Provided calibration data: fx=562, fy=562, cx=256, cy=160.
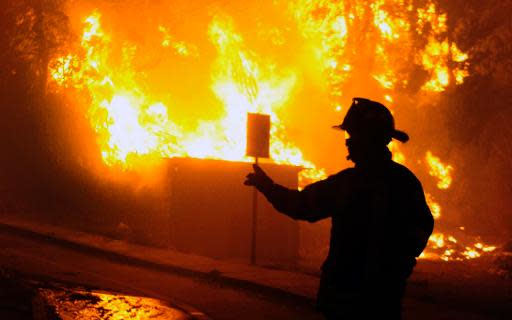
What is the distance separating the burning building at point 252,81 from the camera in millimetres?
17953

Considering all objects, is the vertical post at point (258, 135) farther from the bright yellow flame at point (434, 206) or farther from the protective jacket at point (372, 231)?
the bright yellow flame at point (434, 206)

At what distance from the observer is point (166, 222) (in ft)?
48.0

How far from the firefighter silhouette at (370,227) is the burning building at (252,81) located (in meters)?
13.2

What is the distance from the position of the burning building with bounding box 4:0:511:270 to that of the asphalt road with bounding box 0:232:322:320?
5.39m

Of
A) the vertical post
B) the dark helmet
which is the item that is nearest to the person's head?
the dark helmet

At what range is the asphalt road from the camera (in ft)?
27.1

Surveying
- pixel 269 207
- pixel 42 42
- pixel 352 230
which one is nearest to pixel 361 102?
pixel 352 230

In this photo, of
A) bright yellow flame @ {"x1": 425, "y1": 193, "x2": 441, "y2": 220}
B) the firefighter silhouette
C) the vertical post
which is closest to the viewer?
the firefighter silhouette

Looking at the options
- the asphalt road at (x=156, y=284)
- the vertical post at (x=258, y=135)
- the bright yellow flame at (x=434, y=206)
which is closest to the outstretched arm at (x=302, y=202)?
the asphalt road at (x=156, y=284)

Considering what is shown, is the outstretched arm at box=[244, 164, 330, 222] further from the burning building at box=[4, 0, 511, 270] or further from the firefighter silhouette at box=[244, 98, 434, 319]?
the burning building at box=[4, 0, 511, 270]

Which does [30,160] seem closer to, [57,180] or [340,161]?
[57,180]

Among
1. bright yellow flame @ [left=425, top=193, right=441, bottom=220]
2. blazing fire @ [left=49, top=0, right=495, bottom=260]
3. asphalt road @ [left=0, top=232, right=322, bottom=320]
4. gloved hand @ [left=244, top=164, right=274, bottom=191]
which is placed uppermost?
blazing fire @ [left=49, top=0, right=495, bottom=260]

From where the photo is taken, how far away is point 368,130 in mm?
3156

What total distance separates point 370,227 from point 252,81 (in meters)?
16.6
